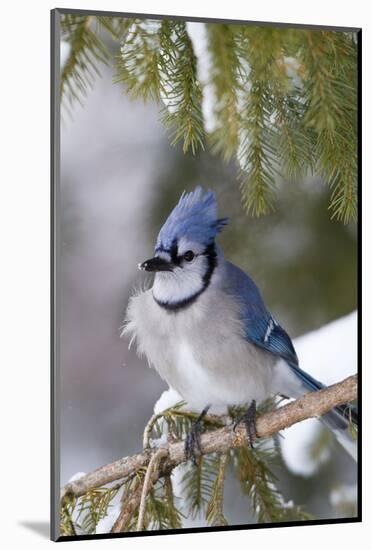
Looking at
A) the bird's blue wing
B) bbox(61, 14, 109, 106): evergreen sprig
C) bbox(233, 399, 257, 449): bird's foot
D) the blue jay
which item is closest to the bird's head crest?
the blue jay

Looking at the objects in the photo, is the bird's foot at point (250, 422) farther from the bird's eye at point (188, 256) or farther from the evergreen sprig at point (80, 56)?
the evergreen sprig at point (80, 56)

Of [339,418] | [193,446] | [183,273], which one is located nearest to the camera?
[183,273]

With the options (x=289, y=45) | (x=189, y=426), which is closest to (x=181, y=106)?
(x=289, y=45)

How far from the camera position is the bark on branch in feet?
8.70

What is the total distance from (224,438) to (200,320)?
38cm

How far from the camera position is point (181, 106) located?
2.65 metres

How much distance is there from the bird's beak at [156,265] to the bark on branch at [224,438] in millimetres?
527

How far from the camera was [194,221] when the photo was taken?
8.75ft

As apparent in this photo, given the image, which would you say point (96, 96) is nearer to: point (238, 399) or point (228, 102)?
point (228, 102)

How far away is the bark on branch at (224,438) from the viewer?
8.70 ft

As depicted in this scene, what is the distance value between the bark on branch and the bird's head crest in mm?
540

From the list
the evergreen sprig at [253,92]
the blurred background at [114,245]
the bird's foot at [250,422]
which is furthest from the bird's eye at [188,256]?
the bird's foot at [250,422]

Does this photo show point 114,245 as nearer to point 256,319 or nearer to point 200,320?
point 200,320

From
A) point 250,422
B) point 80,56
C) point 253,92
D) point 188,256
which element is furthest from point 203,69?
point 250,422
